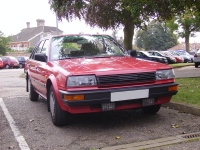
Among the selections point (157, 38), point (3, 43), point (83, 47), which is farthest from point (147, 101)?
point (157, 38)

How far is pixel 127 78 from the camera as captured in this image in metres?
4.28

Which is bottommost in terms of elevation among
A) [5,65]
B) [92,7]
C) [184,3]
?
[5,65]

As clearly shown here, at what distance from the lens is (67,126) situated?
15.8ft

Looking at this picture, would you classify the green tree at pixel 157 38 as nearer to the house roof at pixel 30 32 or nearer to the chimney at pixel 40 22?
the house roof at pixel 30 32

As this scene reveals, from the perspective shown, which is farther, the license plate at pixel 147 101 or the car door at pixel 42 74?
the car door at pixel 42 74

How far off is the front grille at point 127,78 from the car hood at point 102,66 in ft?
0.22

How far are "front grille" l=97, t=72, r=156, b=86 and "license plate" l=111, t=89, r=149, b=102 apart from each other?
16 centimetres

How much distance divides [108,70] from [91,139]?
103 cm

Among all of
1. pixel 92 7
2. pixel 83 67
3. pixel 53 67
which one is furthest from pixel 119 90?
pixel 92 7

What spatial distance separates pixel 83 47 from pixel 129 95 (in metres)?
1.72

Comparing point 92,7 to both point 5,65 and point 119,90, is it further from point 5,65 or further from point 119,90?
point 5,65

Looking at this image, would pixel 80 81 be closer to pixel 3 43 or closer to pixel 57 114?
pixel 57 114

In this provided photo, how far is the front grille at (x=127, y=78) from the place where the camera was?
4.17m

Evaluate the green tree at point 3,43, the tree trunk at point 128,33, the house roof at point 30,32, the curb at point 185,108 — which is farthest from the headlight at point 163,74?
the house roof at point 30,32
